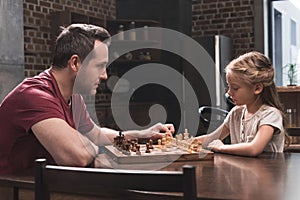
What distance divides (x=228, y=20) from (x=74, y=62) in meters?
5.39

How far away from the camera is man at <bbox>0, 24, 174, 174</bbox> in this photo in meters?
1.68

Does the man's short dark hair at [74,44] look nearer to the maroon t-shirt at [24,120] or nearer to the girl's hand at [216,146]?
the maroon t-shirt at [24,120]

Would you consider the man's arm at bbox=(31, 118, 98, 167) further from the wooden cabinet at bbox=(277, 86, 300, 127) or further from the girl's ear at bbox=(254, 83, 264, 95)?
the wooden cabinet at bbox=(277, 86, 300, 127)

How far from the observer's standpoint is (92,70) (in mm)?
1953

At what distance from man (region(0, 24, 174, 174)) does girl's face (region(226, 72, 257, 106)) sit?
636 mm

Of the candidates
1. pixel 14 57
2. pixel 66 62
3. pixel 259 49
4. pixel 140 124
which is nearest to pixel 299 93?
pixel 259 49

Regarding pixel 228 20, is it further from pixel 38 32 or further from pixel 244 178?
pixel 244 178

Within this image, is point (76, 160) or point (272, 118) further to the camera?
point (272, 118)

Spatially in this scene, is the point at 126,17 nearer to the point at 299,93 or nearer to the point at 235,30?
the point at 235,30

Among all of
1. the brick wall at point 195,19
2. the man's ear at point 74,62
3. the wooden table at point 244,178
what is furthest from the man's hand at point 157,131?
the brick wall at point 195,19

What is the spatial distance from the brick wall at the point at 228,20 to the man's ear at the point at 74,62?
5242 mm

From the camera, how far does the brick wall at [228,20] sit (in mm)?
6898

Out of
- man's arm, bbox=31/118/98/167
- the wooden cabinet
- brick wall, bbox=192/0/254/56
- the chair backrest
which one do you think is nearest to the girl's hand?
man's arm, bbox=31/118/98/167

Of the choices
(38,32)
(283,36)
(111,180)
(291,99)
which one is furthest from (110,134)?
(283,36)
